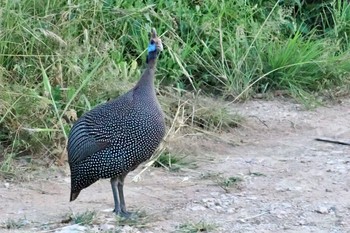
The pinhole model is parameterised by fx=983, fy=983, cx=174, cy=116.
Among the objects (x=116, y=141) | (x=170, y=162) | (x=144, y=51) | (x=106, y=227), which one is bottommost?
(x=170, y=162)

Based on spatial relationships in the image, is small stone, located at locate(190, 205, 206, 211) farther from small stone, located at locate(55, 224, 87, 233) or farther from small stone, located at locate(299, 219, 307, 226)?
small stone, located at locate(55, 224, 87, 233)

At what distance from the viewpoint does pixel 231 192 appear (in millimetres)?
5551

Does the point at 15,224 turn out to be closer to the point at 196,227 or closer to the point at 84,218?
the point at 84,218

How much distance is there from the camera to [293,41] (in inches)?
311

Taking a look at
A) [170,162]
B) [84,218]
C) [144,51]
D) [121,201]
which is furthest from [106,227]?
[144,51]

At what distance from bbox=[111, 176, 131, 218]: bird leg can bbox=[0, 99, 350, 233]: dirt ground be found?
7 centimetres

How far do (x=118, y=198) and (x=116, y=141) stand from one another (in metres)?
0.31

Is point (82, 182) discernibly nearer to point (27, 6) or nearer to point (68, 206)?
point (68, 206)

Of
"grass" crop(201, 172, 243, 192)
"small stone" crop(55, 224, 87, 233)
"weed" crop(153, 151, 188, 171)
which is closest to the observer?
"small stone" crop(55, 224, 87, 233)

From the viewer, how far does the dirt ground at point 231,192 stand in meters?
4.92

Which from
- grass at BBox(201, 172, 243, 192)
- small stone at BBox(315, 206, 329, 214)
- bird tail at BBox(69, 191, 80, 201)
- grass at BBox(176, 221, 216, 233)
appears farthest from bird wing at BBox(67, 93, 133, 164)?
Answer: small stone at BBox(315, 206, 329, 214)

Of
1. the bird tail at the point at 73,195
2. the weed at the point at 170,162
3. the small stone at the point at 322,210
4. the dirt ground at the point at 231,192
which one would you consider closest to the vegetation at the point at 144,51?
the dirt ground at the point at 231,192

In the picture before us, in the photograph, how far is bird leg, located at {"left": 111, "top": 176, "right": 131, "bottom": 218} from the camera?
4972 millimetres

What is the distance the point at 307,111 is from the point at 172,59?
3.66 feet
